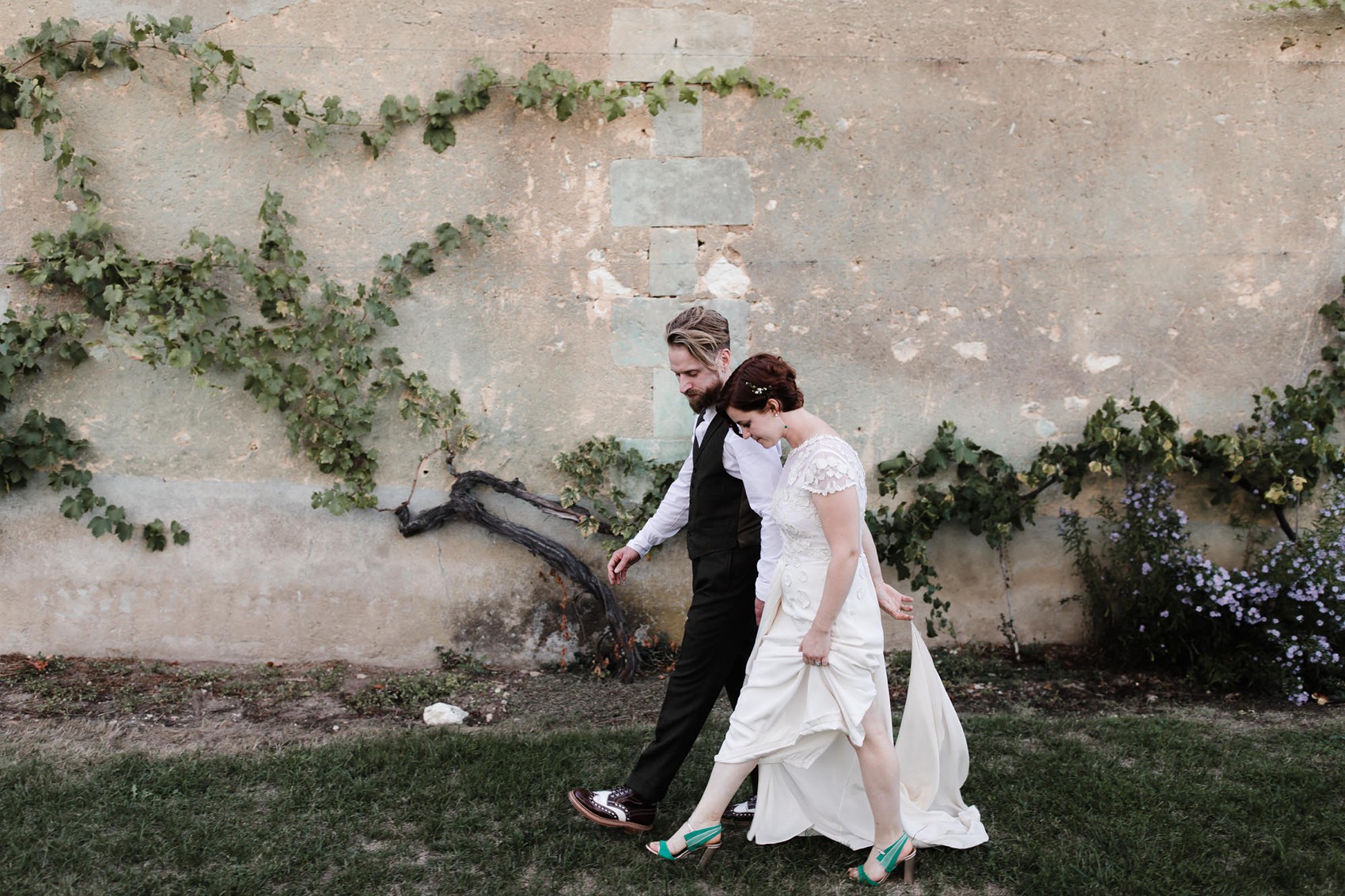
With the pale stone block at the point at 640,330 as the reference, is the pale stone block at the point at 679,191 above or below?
above

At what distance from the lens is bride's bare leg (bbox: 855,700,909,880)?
2.87 meters

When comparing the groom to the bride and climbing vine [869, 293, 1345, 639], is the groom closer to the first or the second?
the bride

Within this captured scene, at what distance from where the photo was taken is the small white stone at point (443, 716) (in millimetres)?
4070

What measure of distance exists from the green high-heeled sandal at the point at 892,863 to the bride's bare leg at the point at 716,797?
1.39 feet

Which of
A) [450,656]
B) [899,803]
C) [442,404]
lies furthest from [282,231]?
[899,803]

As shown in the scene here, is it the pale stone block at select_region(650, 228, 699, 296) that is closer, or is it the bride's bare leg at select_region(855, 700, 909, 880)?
the bride's bare leg at select_region(855, 700, 909, 880)

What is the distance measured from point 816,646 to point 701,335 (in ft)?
3.10

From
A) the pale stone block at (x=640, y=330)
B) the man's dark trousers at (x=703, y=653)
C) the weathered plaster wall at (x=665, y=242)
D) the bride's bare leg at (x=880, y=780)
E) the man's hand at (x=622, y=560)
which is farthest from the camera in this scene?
the pale stone block at (x=640, y=330)

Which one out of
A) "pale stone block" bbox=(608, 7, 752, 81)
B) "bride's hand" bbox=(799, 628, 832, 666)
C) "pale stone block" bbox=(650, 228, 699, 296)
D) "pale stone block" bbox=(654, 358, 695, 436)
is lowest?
"bride's hand" bbox=(799, 628, 832, 666)

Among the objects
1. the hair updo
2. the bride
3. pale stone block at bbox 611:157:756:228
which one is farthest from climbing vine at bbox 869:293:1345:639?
the hair updo

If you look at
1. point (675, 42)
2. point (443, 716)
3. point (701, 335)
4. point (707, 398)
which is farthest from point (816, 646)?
point (675, 42)

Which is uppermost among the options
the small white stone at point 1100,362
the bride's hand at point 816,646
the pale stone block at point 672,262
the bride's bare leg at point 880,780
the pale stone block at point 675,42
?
the pale stone block at point 675,42

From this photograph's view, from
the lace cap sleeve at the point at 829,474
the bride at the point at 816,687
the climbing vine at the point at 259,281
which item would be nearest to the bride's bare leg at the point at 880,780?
the bride at the point at 816,687

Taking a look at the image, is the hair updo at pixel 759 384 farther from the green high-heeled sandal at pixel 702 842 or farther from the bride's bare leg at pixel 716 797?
the green high-heeled sandal at pixel 702 842
